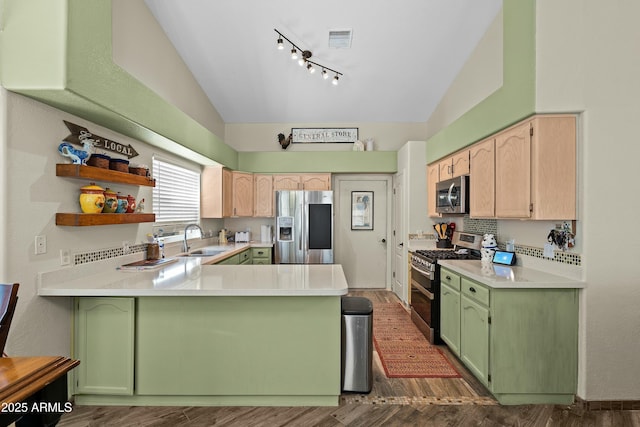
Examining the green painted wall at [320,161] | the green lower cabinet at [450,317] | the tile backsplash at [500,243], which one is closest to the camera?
the tile backsplash at [500,243]

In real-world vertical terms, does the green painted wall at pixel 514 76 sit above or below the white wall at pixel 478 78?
below

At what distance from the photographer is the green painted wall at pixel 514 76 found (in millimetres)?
2265

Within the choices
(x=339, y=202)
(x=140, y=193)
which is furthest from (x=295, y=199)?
(x=140, y=193)

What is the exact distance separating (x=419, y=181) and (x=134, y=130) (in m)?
3.49

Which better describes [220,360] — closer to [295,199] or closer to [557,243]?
[557,243]

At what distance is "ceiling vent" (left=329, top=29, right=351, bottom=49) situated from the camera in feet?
11.9

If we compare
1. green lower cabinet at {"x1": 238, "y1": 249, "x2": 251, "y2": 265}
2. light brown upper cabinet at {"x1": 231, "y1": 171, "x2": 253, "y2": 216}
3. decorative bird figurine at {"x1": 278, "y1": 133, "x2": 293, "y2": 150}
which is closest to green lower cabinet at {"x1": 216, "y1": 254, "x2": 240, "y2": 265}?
green lower cabinet at {"x1": 238, "y1": 249, "x2": 251, "y2": 265}

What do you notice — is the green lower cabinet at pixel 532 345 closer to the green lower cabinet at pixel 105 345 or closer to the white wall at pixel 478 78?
the white wall at pixel 478 78

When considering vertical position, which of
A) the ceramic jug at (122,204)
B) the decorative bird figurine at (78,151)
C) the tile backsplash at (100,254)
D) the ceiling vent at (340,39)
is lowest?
the tile backsplash at (100,254)

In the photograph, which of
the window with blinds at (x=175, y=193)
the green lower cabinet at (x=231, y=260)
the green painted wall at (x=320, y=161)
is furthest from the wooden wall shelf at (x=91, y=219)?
the green painted wall at (x=320, y=161)

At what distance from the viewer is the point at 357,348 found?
2305 mm

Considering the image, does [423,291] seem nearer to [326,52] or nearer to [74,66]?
[326,52]

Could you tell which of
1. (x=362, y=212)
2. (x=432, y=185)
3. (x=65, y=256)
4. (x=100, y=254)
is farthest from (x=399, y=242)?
(x=65, y=256)

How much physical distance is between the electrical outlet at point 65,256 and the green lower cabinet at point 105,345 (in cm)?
30
